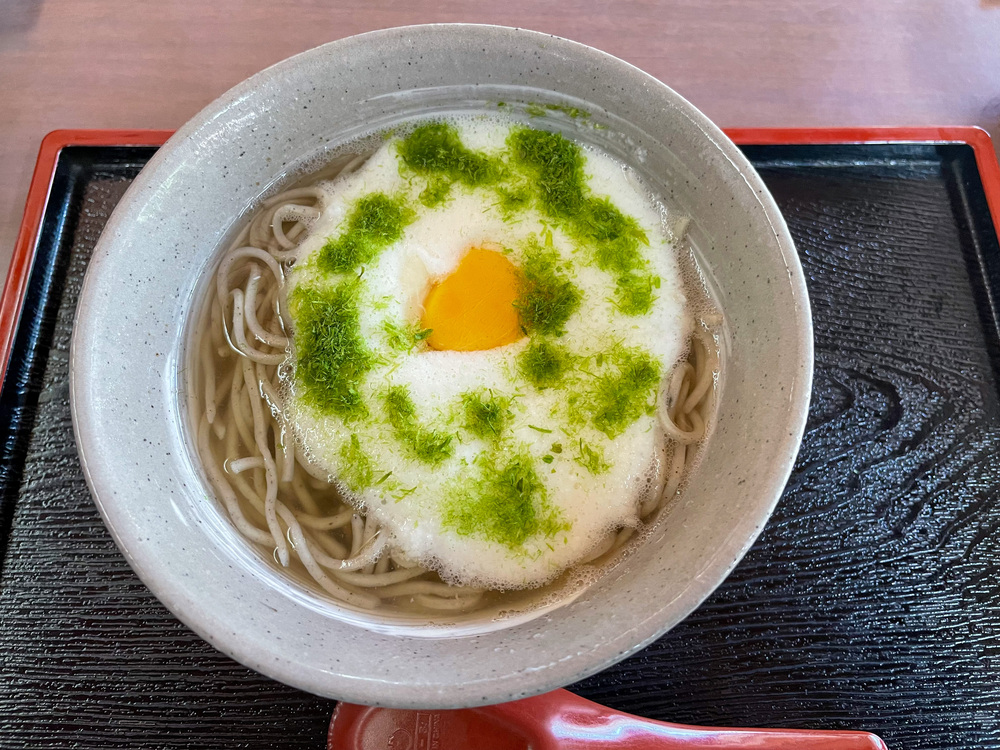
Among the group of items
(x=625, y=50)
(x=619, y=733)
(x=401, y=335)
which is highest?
(x=625, y=50)

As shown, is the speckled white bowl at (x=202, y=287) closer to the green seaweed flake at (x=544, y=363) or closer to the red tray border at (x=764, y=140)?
the green seaweed flake at (x=544, y=363)

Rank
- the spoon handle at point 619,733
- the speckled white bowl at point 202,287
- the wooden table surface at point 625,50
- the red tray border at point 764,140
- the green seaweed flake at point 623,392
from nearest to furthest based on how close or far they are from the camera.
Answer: the speckled white bowl at point 202,287
the spoon handle at point 619,733
the green seaweed flake at point 623,392
the red tray border at point 764,140
the wooden table surface at point 625,50

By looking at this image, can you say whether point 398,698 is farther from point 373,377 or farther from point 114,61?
point 114,61

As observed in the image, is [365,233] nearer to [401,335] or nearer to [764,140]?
[401,335]

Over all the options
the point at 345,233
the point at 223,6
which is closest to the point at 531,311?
the point at 345,233

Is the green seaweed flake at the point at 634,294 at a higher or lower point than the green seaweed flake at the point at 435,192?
lower

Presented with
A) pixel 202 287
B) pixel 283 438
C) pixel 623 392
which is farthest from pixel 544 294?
pixel 202 287

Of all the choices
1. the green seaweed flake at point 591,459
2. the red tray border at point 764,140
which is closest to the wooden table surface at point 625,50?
the red tray border at point 764,140
